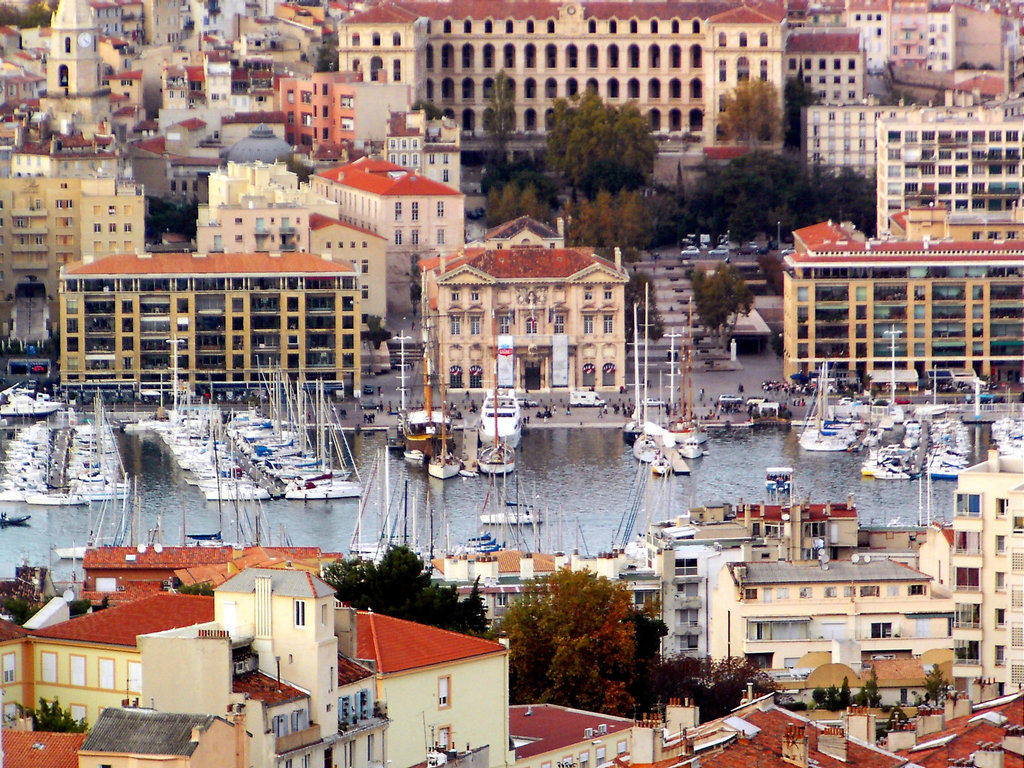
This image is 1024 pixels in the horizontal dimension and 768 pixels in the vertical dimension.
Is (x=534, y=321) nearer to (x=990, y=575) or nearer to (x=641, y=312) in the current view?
(x=641, y=312)

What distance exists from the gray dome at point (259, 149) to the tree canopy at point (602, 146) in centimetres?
864

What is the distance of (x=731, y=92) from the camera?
114250 millimetres

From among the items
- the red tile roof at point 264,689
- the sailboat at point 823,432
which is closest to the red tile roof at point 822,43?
the sailboat at point 823,432

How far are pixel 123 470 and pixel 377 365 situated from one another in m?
15.1

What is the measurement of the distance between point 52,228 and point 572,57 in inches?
1084

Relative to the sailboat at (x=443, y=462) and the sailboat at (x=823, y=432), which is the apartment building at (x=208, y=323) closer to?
the sailboat at (x=443, y=462)

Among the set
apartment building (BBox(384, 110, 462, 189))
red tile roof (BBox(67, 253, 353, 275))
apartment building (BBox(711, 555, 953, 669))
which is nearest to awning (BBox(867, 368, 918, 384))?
red tile roof (BBox(67, 253, 353, 275))

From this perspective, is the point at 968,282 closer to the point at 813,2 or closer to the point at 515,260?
the point at 515,260

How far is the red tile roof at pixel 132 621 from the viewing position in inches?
1293

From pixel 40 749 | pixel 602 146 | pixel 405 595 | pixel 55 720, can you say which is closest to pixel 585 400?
pixel 602 146

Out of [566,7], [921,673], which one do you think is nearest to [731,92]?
[566,7]

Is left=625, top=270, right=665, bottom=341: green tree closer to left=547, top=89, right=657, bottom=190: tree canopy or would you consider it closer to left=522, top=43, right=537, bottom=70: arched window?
left=547, top=89, right=657, bottom=190: tree canopy

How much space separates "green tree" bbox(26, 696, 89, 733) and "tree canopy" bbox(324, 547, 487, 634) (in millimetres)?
8162

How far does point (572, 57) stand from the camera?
11862 cm
